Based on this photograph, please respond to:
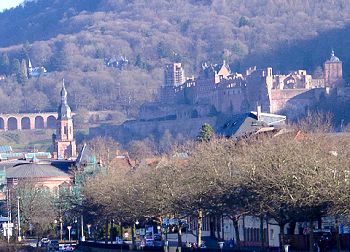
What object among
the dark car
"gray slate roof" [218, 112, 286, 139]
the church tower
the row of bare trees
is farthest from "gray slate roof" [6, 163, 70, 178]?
the church tower

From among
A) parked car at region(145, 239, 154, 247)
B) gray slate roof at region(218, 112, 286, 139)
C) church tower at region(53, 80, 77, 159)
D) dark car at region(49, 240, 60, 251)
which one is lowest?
parked car at region(145, 239, 154, 247)

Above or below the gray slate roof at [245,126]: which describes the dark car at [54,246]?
below

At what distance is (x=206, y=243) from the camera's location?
66125 mm

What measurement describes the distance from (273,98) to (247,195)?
136885 mm

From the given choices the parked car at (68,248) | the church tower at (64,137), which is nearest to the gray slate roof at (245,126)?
the parked car at (68,248)

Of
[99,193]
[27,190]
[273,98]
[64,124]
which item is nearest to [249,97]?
[273,98]

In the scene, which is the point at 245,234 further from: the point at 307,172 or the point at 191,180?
the point at 307,172

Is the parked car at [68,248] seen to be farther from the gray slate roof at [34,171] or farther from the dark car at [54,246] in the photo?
the gray slate roof at [34,171]

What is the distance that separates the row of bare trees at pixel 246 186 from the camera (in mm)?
43938

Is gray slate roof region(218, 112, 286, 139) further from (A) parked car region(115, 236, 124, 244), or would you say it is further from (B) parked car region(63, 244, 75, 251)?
(B) parked car region(63, 244, 75, 251)

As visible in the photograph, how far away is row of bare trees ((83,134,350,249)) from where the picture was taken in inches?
1730

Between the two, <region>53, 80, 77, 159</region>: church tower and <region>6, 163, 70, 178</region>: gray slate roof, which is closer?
<region>6, 163, 70, 178</region>: gray slate roof

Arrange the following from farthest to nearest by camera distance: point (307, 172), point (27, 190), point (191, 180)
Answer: point (27, 190), point (191, 180), point (307, 172)

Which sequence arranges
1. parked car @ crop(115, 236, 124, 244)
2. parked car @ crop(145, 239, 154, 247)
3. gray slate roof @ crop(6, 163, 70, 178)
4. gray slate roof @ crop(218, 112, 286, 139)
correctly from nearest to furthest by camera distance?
parked car @ crop(145, 239, 154, 247), parked car @ crop(115, 236, 124, 244), gray slate roof @ crop(218, 112, 286, 139), gray slate roof @ crop(6, 163, 70, 178)
